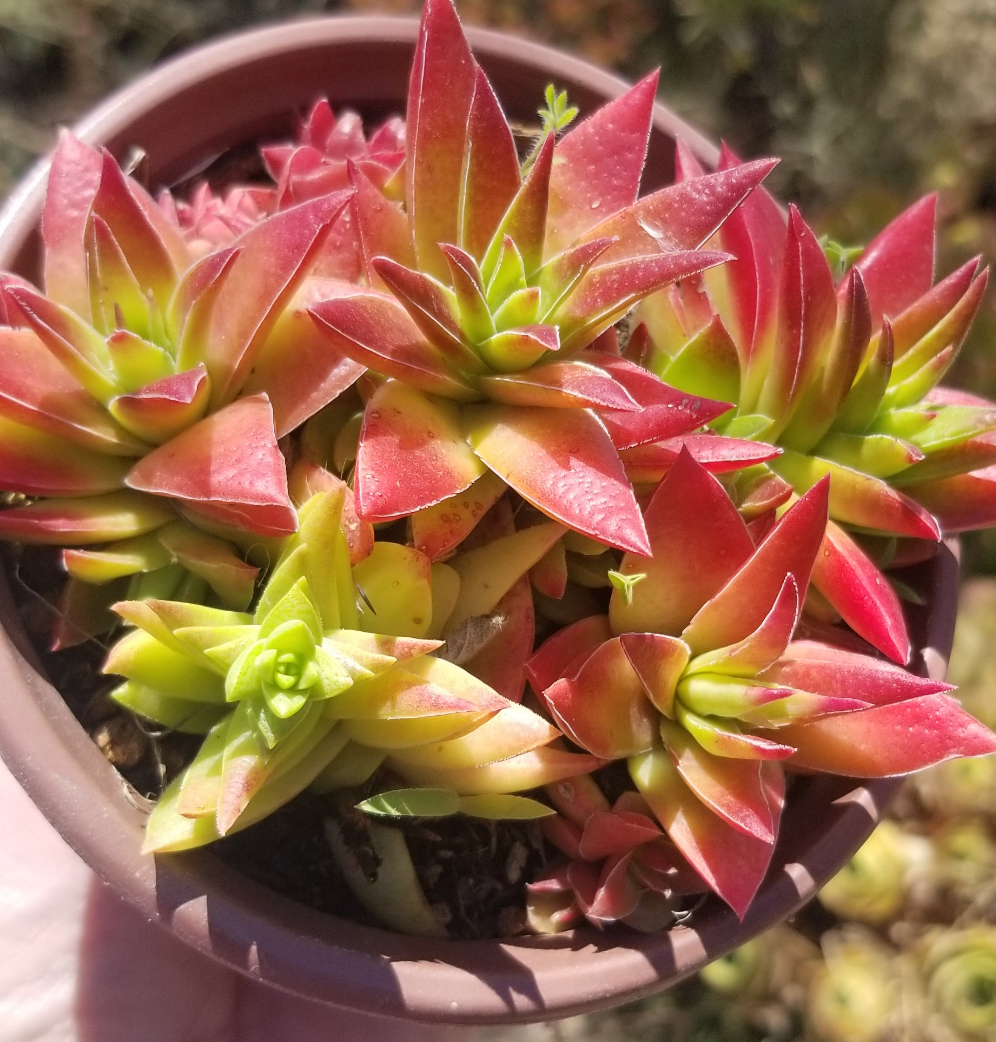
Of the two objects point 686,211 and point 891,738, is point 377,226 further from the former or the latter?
point 891,738

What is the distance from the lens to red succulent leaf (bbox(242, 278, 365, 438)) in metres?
0.63

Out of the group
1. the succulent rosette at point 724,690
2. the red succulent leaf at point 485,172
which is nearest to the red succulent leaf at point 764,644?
the succulent rosette at point 724,690

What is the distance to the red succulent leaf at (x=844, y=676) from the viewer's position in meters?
0.60

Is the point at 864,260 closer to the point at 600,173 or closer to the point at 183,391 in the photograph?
the point at 600,173

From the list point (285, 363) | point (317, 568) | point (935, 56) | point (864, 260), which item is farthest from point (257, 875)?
point (935, 56)

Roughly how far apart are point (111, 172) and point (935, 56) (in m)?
1.77

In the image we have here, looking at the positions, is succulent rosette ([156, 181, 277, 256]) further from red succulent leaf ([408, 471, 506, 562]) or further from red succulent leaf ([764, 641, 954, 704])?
red succulent leaf ([764, 641, 954, 704])

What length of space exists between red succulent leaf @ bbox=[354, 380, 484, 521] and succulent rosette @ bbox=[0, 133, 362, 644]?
0.20 ft

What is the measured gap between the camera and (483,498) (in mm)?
625

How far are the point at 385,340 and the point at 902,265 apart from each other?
0.51 m

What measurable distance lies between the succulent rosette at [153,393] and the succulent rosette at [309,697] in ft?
0.18

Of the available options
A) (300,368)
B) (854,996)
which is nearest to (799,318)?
(300,368)

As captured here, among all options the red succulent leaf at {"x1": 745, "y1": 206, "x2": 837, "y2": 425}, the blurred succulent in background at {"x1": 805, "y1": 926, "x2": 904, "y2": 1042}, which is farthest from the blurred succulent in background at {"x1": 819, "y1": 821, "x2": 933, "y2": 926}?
the red succulent leaf at {"x1": 745, "y1": 206, "x2": 837, "y2": 425}

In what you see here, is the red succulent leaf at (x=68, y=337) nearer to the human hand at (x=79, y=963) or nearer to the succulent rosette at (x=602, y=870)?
the succulent rosette at (x=602, y=870)
